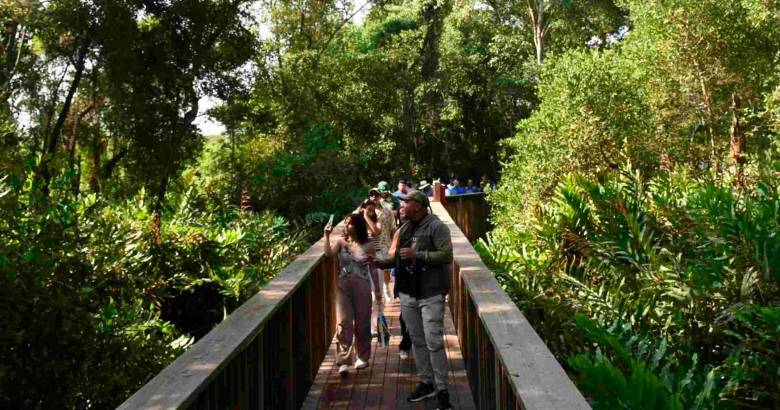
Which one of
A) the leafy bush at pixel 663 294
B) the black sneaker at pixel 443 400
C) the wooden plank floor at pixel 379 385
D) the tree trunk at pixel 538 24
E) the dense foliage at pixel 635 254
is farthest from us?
the tree trunk at pixel 538 24

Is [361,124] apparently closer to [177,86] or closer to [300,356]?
[177,86]

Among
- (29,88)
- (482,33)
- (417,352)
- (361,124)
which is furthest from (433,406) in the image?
(482,33)

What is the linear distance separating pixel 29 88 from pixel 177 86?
6.48 meters

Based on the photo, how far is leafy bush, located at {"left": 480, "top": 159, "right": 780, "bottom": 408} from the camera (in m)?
4.05

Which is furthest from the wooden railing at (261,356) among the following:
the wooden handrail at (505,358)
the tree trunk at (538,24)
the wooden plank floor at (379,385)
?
the tree trunk at (538,24)

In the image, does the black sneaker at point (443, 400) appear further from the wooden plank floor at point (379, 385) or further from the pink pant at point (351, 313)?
the pink pant at point (351, 313)

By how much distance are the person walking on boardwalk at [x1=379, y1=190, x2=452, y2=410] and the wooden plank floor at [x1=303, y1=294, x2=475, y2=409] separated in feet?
1.22

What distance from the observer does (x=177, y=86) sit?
2864 centimetres

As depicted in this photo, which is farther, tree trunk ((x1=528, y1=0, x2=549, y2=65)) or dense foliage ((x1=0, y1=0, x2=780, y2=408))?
tree trunk ((x1=528, y1=0, x2=549, y2=65))

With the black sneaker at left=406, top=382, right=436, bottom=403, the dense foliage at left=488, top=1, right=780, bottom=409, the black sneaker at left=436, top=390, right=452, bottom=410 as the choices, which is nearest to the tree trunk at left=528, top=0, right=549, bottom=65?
the dense foliage at left=488, top=1, right=780, bottom=409

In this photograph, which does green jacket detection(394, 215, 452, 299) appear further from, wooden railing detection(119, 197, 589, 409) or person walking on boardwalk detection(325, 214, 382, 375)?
person walking on boardwalk detection(325, 214, 382, 375)

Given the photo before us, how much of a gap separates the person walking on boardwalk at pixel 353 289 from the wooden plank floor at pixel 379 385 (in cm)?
17

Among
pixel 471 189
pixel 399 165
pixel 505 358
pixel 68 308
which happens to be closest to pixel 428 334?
pixel 505 358

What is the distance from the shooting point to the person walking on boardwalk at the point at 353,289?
7223mm
